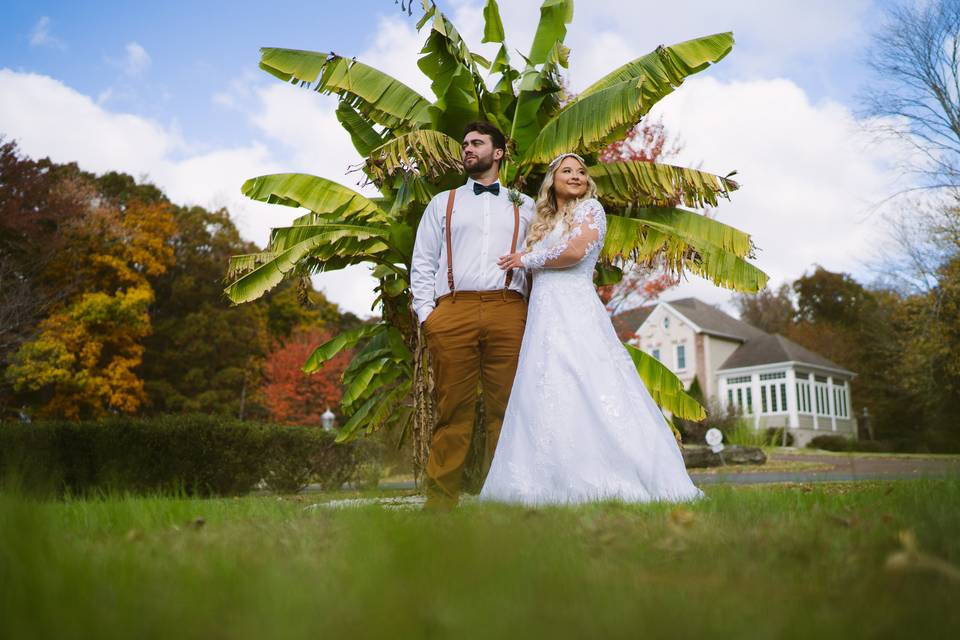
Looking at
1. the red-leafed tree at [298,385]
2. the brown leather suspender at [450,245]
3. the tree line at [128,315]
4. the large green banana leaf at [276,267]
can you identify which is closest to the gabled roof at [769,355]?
the tree line at [128,315]

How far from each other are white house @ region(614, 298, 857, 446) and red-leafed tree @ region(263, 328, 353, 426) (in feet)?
51.4

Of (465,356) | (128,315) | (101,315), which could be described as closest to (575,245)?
(465,356)

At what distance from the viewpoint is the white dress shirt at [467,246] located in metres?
4.92

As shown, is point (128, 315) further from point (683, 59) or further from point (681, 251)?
point (683, 59)

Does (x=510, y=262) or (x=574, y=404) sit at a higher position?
(x=510, y=262)

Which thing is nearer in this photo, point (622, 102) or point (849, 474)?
point (622, 102)

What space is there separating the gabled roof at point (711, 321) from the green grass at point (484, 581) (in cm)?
4120

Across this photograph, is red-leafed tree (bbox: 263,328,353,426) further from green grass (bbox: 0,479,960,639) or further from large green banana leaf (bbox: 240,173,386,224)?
green grass (bbox: 0,479,960,639)

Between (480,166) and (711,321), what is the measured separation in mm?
40852

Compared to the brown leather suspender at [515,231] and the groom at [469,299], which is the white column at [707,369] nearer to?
the groom at [469,299]

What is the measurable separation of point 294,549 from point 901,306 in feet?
104

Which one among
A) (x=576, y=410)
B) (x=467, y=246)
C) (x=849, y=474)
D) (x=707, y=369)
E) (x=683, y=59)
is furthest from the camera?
(x=707, y=369)

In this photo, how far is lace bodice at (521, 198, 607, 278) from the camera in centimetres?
482

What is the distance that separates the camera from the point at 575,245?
15.9 feet
